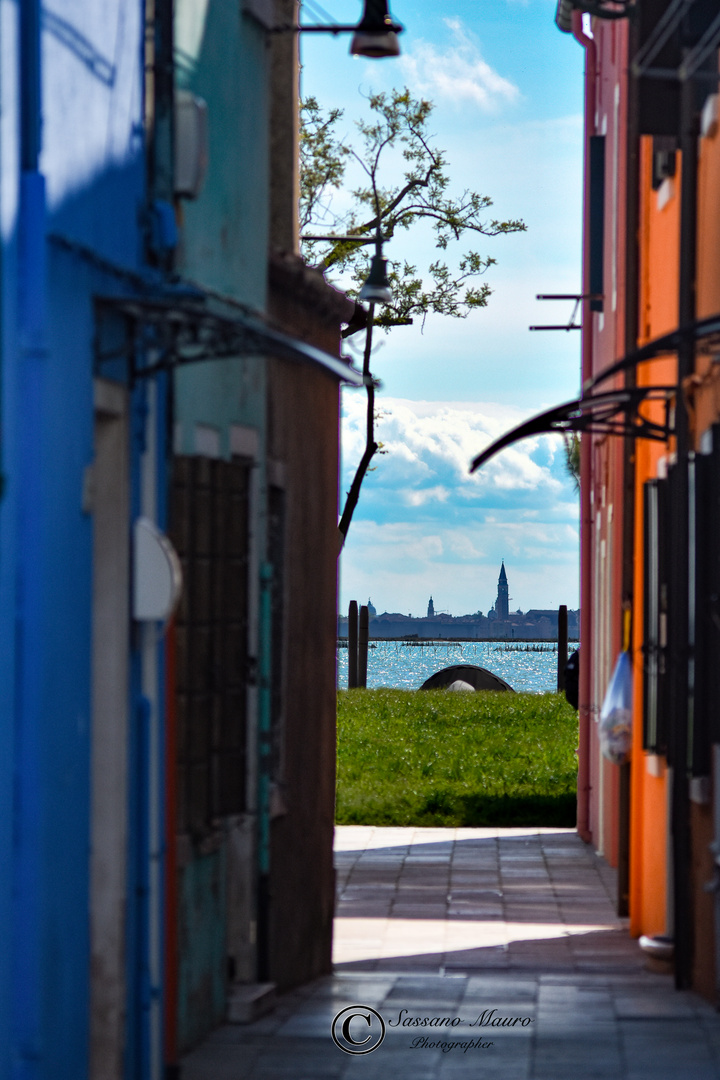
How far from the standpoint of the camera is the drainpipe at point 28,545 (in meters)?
5.79

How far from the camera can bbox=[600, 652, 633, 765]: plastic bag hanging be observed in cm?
1104

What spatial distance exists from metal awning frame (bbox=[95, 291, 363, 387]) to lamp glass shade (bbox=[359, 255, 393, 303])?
445 inches

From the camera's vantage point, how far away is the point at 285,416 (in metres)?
10.1

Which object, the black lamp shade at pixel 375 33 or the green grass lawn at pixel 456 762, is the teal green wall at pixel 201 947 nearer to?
the black lamp shade at pixel 375 33

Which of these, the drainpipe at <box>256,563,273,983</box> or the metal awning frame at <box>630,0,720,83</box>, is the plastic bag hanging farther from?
the metal awning frame at <box>630,0,720,83</box>

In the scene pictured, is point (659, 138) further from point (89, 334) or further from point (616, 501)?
point (89, 334)

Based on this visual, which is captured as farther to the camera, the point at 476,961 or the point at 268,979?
the point at 476,961

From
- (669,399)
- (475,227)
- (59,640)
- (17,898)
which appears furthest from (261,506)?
(475,227)

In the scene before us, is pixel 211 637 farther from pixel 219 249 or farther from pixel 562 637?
pixel 562 637

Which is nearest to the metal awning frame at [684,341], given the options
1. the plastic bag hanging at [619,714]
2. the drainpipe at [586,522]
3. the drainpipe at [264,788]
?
the drainpipe at [264,788]

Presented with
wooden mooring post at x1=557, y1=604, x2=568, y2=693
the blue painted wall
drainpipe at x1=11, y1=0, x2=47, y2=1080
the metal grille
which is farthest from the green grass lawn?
drainpipe at x1=11, y1=0, x2=47, y2=1080

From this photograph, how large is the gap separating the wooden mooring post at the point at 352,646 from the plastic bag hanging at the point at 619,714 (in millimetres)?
21542

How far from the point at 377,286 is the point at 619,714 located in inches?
348

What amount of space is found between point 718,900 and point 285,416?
12.2ft
